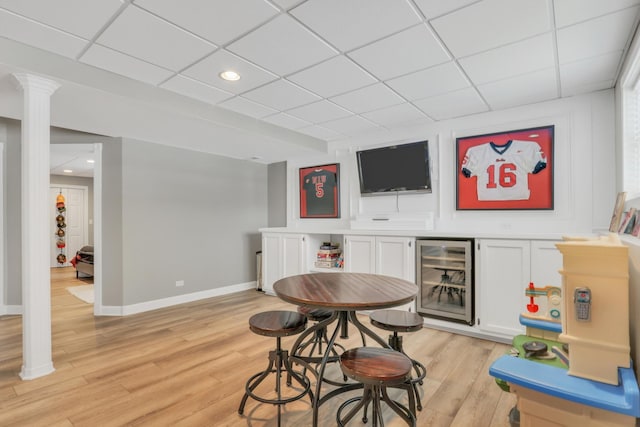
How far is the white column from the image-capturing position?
2.58 metres

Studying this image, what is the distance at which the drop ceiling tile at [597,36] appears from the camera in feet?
6.73

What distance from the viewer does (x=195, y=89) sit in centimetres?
318

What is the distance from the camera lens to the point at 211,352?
3127 mm

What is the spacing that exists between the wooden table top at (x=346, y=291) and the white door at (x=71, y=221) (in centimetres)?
915

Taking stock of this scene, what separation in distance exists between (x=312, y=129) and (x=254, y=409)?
361 centimetres

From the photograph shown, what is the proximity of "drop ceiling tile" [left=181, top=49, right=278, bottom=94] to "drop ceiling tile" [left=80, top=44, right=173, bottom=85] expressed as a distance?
0.85 feet

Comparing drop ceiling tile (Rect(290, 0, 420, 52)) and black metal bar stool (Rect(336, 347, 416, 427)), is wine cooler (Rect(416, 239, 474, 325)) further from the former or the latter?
drop ceiling tile (Rect(290, 0, 420, 52))

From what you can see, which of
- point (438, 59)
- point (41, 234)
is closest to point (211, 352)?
point (41, 234)

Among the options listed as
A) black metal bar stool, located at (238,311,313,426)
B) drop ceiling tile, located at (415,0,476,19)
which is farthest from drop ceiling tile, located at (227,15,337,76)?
black metal bar stool, located at (238,311,313,426)

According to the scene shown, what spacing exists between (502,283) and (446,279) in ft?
2.00

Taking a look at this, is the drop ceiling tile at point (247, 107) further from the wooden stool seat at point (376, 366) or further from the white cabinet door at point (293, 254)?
the wooden stool seat at point (376, 366)

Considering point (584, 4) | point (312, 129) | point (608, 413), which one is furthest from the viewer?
point (312, 129)

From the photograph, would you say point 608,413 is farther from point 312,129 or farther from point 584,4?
point 312,129

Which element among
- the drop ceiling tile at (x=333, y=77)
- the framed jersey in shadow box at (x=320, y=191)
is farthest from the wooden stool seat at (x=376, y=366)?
the framed jersey in shadow box at (x=320, y=191)
